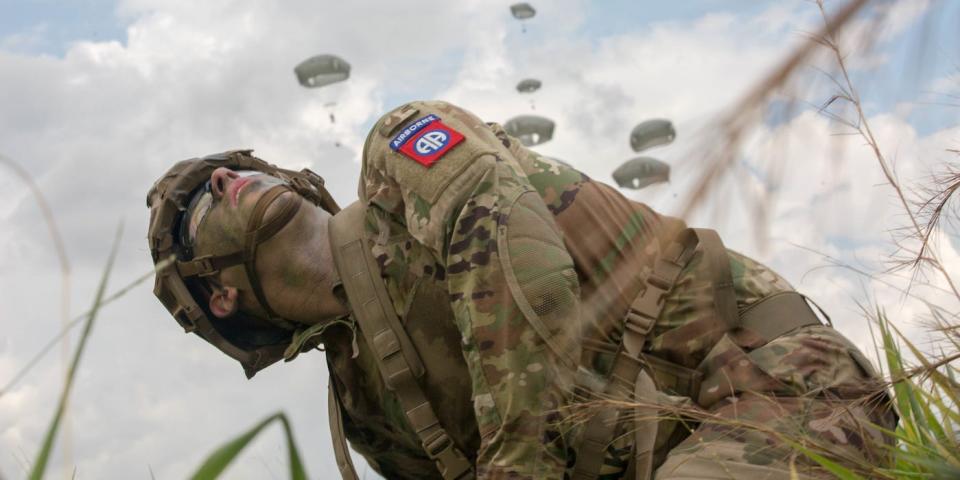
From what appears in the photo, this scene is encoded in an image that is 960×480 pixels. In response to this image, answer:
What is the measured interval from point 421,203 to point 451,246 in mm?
173

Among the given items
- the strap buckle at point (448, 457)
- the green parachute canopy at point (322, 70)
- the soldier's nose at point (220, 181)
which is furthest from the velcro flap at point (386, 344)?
the green parachute canopy at point (322, 70)

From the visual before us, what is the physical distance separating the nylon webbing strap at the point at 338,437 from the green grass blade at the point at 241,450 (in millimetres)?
2813

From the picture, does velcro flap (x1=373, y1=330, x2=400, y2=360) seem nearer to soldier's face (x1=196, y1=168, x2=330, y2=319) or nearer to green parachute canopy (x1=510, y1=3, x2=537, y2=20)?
soldier's face (x1=196, y1=168, x2=330, y2=319)

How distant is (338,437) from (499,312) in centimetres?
120

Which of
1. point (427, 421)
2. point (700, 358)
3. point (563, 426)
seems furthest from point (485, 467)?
point (700, 358)

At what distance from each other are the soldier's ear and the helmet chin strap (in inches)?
3.1

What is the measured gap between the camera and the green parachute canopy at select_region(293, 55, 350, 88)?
28.8 metres

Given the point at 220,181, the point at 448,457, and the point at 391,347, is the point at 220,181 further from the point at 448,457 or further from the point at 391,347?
the point at 448,457

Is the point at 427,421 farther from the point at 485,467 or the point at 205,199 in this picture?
the point at 205,199

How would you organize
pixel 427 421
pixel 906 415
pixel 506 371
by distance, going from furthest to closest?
pixel 427 421
pixel 506 371
pixel 906 415

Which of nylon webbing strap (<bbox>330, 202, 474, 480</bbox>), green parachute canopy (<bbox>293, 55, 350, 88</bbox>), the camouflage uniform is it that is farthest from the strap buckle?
green parachute canopy (<bbox>293, 55, 350, 88</bbox>)

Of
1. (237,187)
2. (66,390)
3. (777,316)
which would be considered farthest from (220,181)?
(66,390)

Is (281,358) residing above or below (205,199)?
below

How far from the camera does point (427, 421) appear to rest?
3268mm
